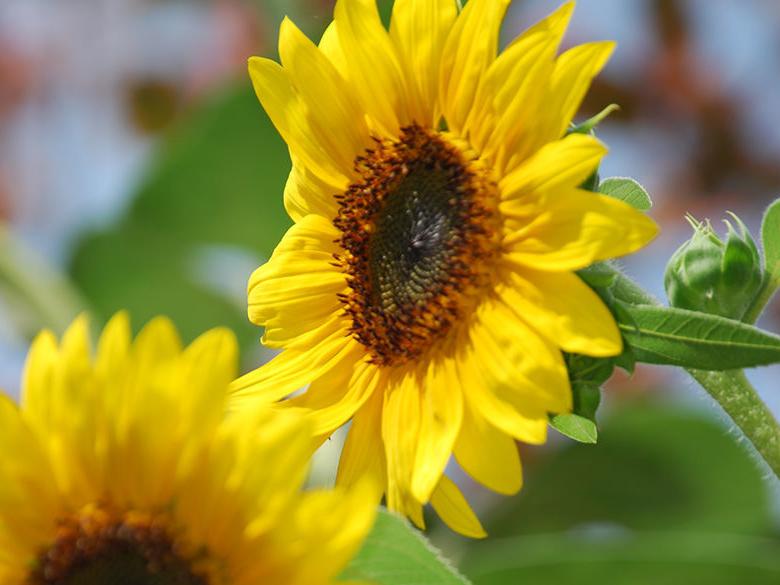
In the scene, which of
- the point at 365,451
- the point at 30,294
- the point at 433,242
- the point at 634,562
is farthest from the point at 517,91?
the point at 30,294

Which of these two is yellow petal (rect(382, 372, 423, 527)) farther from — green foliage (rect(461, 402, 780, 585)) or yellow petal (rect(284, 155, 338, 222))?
green foliage (rect(461, 402, 780, 585))

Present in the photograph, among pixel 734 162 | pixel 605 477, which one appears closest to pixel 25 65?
pixel 734 162

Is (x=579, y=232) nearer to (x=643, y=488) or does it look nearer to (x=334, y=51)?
(x=334, y=51)

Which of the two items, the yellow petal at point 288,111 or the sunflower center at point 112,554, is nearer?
the sunflower center at point 112,554

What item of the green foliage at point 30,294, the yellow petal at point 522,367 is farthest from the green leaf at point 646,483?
the yellow petal at point 522,367

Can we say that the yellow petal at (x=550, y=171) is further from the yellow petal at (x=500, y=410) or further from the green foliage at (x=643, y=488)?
the green foliage at (x=643, y=488)
